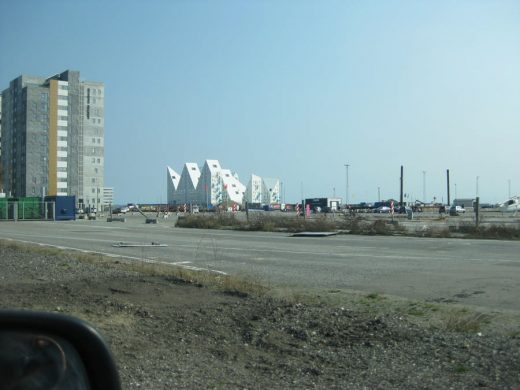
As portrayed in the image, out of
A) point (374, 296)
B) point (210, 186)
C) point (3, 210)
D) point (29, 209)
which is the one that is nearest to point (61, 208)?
point (29, 209)

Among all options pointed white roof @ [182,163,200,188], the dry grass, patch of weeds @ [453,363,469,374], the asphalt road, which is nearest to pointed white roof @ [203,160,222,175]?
pointed white roof @ [182,163,200,188]

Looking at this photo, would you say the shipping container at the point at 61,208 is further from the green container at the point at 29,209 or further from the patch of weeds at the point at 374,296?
the patch of weeds at the point at 374,296

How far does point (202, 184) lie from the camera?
504 feet

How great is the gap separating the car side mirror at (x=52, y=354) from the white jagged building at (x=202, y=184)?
5452 inches

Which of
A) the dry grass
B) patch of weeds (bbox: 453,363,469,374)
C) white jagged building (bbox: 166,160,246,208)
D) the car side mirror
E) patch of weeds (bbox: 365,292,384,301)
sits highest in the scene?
white jagged building (bbox: 166,160,246,208)

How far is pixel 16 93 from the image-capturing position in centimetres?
11512

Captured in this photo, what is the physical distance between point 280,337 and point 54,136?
114 metres

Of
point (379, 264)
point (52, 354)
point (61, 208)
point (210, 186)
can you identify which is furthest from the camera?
point (210, 186)

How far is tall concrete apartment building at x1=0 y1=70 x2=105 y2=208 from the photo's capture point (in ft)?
363

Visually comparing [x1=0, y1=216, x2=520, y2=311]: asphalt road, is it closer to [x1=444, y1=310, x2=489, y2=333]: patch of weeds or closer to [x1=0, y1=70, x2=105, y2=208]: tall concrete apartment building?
[x1=444, y1=310, x2=489, y2=333]: patch of weeds

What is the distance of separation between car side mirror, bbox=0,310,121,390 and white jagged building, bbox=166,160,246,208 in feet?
454

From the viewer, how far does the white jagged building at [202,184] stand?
14950cm

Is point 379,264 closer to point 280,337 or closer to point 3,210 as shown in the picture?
point 280,337

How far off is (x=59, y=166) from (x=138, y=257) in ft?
341
